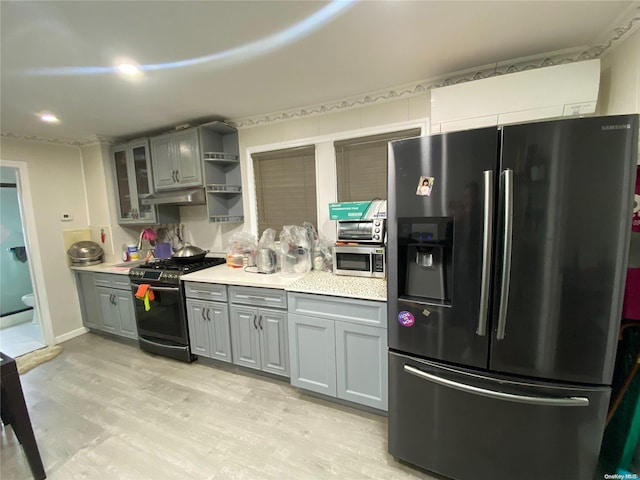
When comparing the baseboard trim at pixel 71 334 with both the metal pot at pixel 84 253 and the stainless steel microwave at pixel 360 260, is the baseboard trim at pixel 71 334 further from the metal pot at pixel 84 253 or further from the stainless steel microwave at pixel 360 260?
the stainless steel microwave at pixel 360 260

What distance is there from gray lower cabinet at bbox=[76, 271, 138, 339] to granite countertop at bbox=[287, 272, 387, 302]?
2.10 meters

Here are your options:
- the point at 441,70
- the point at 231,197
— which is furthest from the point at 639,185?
the point at 231,197

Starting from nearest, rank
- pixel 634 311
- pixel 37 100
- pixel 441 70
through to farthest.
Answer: pixel 634 311 < pixel 441 70 < pixel 37 100

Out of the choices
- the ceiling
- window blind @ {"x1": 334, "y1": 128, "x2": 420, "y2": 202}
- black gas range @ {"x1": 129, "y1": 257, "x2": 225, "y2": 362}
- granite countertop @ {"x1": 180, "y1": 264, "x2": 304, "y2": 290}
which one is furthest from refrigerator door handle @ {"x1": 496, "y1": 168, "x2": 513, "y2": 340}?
black gas range @ {"x1": 129, "y1": 257, "x2": 225, "y2": 362}

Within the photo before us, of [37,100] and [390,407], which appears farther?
[37,100]

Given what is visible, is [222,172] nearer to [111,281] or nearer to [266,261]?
[266,261]

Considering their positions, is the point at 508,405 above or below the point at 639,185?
below

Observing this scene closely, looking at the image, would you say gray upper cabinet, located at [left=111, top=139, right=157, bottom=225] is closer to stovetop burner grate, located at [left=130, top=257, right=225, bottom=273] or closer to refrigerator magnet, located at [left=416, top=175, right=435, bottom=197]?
stovetop burner grate, located at [left=130, top=257, right=225, bottom=273]

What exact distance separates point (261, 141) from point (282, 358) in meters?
2.08

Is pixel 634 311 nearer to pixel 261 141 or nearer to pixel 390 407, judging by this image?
pixel 390 407

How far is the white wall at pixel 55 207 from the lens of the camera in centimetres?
304

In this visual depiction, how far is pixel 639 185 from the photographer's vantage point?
1.44 meters

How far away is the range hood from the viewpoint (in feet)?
9.12

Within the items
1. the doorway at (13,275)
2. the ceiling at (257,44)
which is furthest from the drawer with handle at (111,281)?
the ceiling at (257,44)
